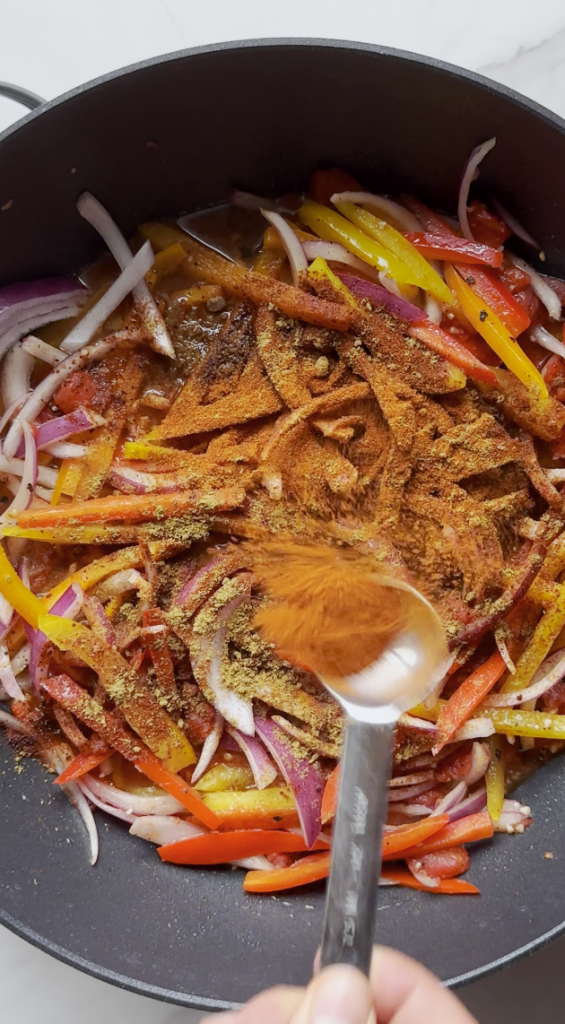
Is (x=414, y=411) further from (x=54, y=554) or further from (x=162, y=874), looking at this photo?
(x=162, y=874)

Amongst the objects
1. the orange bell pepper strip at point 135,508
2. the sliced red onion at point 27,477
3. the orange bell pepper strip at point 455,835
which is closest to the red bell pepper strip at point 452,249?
the orange bell pepper strip at point 135,508

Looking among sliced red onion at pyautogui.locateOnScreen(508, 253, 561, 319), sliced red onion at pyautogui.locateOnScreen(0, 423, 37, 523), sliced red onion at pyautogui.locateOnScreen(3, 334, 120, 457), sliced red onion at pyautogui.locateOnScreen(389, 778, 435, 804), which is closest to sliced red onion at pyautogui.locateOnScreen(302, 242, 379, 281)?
sliced red onion at pyautogui.locateOnScreen(508, 253, 561, 319)

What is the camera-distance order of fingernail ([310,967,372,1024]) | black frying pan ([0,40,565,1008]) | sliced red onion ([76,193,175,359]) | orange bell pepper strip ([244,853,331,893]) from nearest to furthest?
1. fingernail ([310,967,372,1024])
2. black frying pan ([0,40,565,1008])
3. orange bell pepper strip ([244,853,331,893])
4. sliced red onion ([76,193,175,359])

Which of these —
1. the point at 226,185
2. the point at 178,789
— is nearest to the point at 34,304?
the point at 226,185

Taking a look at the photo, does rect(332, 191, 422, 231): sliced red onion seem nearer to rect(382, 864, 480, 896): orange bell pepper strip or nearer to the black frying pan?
the black frying pan

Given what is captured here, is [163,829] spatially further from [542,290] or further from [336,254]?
[542,290]

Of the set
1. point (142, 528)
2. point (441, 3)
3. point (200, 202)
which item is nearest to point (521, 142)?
point (441, 3)

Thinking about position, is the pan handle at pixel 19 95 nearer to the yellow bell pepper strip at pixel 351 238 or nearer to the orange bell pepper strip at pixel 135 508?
the yellow bell pepper strip at pixel 351 238
